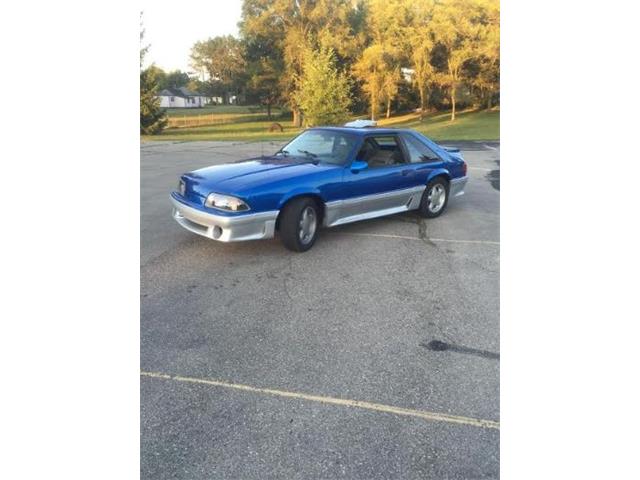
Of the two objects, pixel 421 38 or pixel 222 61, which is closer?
pixel 421 38

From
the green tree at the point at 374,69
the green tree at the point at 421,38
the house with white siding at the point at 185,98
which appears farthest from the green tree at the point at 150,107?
the house with white siding at the point at 185,98

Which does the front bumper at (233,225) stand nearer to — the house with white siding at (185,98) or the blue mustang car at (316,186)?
the blue mustang car at (316,186)

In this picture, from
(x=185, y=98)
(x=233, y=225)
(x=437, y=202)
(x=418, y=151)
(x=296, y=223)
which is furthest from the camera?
(x=185, y=98)

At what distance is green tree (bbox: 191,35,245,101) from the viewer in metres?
41.7

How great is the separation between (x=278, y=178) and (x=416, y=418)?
9.50ft

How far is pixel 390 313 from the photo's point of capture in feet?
11.8

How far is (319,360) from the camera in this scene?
115 inches

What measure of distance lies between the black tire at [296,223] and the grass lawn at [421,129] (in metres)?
20.9

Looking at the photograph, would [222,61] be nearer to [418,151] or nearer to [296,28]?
[296,28]

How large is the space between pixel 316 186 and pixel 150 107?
94.8 ft

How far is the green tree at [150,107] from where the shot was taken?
30094 millimetres

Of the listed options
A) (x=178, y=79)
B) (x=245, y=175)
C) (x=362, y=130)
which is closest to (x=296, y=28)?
(x=178, y=79)

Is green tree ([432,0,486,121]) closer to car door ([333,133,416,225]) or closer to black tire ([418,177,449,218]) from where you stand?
black tire ([418,177,449,218])

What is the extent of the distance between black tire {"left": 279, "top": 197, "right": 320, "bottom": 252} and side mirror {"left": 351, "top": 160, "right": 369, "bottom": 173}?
65 cm
